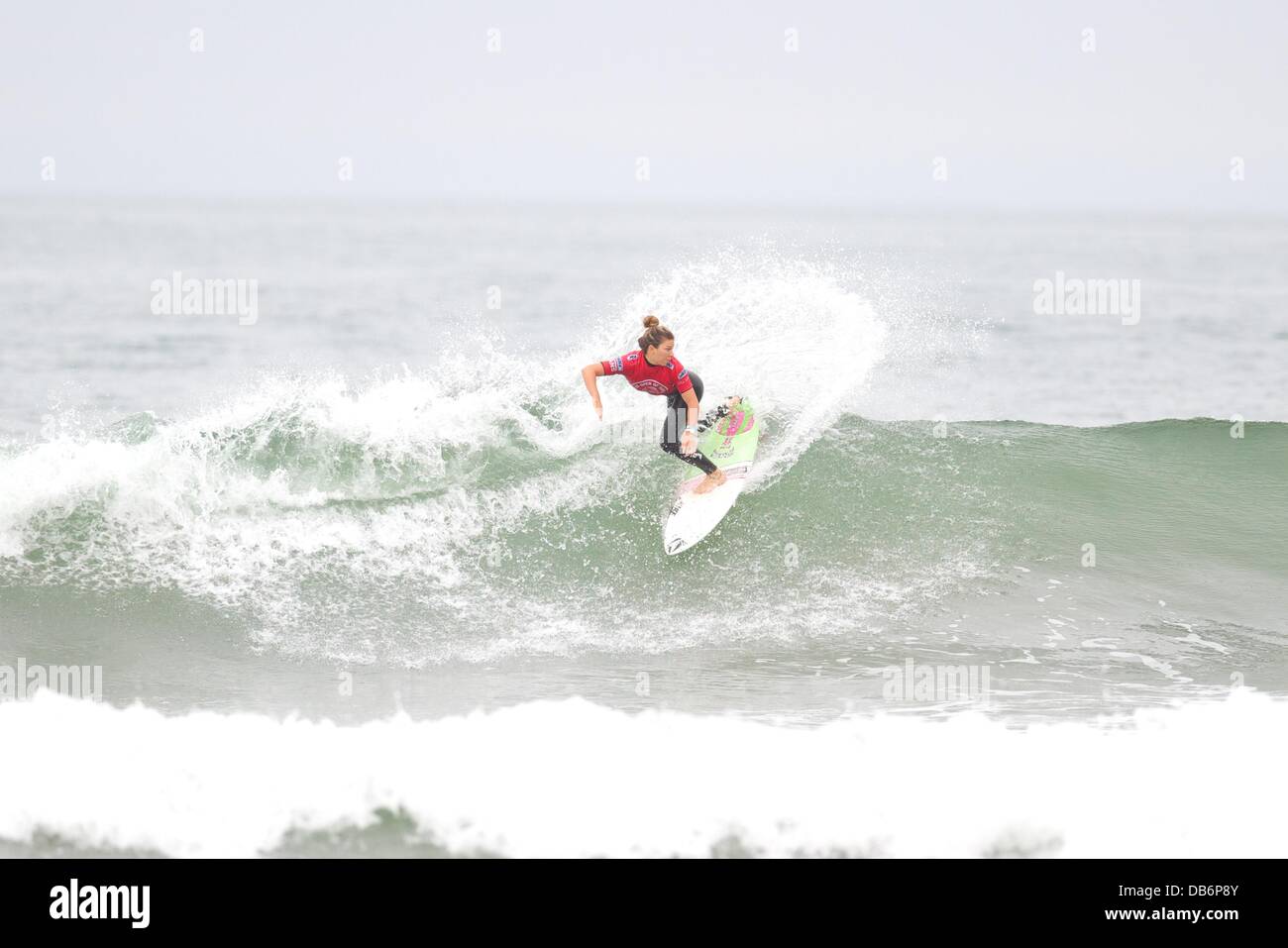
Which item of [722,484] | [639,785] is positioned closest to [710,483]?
[722,484]

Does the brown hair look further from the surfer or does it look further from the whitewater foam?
the whitewater foam

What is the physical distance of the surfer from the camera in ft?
28.0

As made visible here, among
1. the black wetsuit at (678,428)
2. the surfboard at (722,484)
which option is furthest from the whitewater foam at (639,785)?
the black wetsuit at (678,428)

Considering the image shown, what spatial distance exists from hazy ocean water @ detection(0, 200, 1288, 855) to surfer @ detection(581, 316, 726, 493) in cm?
85

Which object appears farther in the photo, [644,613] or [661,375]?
[661,375]

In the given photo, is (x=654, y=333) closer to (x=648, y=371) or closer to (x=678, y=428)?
(x=648, y=371)

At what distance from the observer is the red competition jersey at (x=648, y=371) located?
876 centimetres

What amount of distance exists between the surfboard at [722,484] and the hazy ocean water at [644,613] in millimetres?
164

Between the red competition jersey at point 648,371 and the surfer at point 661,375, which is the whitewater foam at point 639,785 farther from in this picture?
the red competition jersey at point 648,371

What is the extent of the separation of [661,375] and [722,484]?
49.9 inches

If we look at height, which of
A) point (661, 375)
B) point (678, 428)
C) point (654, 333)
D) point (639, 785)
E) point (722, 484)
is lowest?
point (639, 785)

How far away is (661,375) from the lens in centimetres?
884

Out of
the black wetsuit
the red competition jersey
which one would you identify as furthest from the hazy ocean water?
the red competition jersey

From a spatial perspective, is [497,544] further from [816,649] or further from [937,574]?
[937,574]
